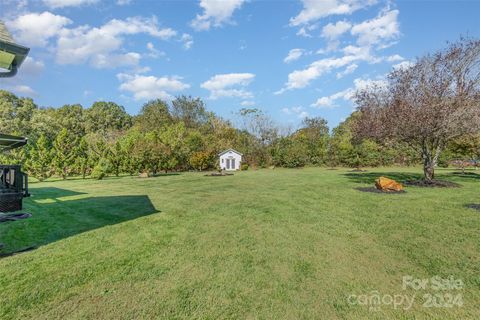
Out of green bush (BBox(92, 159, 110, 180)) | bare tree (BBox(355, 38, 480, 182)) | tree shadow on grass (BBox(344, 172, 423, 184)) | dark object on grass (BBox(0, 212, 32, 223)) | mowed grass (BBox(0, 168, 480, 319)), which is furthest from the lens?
green bush (BBox(92, 159, 110, 180))

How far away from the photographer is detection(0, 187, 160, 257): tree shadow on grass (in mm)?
4750

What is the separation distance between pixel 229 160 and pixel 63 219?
25.7 m

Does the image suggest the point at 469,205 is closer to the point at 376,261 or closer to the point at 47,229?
the point at 376,261

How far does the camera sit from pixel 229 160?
31.7 m

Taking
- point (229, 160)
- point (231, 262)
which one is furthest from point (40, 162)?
point (231, 262)

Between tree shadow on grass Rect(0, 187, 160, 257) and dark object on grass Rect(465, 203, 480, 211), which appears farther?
dark object on grass Rect(465, 203, 480, 211)

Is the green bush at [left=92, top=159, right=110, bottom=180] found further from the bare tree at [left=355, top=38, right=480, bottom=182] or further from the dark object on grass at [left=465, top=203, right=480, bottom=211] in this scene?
the dark object on grass at [left=465, top=203, right=480, bottom=211]

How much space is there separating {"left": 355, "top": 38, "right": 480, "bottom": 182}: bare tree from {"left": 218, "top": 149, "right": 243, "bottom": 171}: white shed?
63.1ft

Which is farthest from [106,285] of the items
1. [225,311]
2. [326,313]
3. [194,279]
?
[326,313]

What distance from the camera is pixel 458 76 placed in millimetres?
12758

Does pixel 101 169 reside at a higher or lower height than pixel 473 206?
higher

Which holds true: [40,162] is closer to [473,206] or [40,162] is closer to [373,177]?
[373,177]

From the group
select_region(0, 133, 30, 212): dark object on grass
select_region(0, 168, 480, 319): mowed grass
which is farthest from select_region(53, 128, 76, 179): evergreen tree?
select_region(0, 133, 30, 212): dark object on grass

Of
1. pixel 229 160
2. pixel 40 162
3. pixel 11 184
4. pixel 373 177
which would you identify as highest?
pixel 229 160
